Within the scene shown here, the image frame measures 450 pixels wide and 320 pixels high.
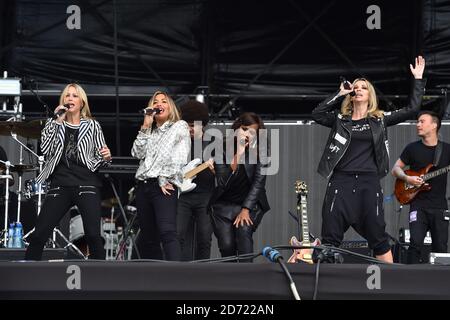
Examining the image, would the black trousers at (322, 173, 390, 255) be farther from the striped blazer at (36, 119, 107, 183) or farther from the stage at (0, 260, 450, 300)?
the stage at (0, 260, 450, 300)

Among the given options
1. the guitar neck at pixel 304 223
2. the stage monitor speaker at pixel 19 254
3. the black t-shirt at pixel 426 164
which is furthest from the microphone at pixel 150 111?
the black t-shirt at pixel 426 164

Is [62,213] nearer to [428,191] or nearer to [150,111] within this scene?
[150,111]

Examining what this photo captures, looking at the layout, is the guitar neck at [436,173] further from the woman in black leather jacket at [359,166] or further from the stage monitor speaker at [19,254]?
the stage monitor speaker at [19,254]

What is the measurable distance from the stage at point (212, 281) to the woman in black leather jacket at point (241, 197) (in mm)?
3115

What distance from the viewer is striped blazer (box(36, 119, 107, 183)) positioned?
680 cm

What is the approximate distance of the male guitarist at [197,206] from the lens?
7840 mm

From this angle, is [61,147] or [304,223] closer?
[61,147]

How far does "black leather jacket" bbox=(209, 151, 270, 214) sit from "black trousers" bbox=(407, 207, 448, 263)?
158cm

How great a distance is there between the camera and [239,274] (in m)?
4.14

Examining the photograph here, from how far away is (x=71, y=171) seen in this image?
676 cm

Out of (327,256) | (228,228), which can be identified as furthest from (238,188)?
(327,256)

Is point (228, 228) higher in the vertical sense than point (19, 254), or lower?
higher

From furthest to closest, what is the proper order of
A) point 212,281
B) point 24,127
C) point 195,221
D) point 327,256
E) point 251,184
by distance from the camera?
point 24,127 → point 195,221 → point 251,184 → point 327,256 → point 212,281

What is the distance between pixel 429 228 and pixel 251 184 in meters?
1.92
